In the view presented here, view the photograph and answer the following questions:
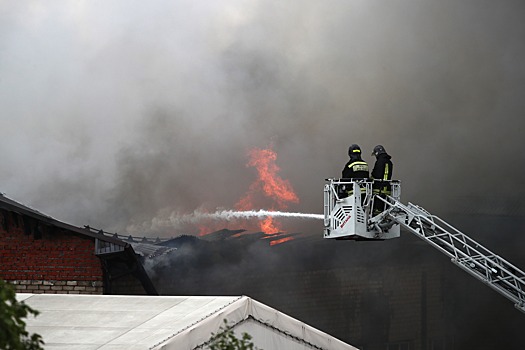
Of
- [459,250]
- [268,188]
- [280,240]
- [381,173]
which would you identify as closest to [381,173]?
[381,173]

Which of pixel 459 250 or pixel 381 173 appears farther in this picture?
pixel 381 173

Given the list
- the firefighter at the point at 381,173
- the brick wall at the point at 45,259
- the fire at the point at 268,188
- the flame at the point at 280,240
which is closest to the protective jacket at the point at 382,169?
the firefighter at the point at 381,173

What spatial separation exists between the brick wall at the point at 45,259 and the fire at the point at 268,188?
251 inches

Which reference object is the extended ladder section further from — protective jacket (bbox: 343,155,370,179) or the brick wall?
the brick wall

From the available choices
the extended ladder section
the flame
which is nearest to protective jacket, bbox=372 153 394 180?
the extended ladder section

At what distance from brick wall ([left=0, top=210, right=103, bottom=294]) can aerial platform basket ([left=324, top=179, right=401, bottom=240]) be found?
4.33 m

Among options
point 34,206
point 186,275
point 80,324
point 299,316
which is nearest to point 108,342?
point 80,324

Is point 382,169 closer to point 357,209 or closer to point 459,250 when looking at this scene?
point 357,209

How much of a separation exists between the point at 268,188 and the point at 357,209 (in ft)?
28.4

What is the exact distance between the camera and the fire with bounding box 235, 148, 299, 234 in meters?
21.1

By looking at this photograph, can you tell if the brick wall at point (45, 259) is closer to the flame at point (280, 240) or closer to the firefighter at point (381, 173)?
the flame at point (280, 240)

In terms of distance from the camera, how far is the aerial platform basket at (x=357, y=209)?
42.0 ft

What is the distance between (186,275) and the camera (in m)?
16.9

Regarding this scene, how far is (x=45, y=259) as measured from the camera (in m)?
15.3
